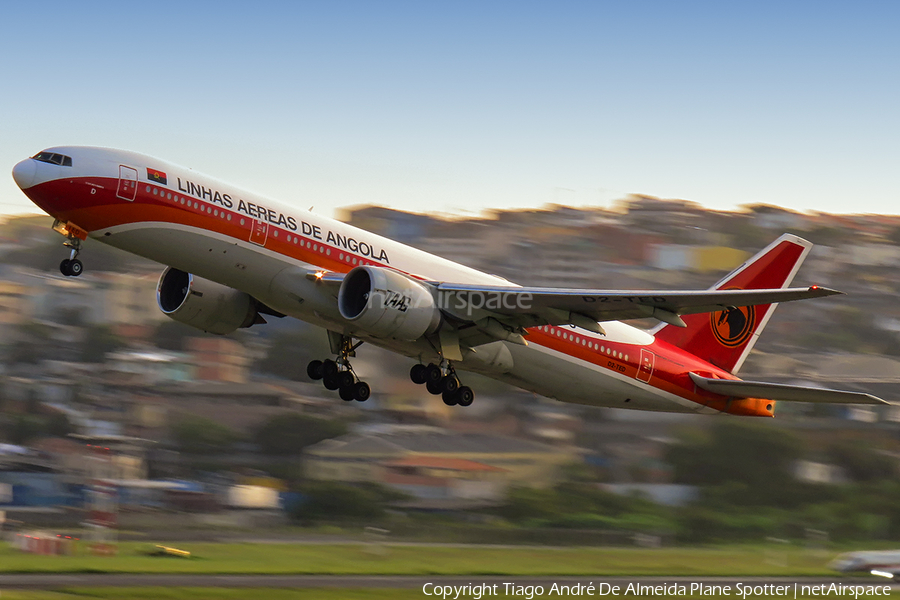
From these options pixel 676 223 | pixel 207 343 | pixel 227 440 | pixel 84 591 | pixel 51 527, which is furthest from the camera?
pixel 676 223

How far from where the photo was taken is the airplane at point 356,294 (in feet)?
78.7

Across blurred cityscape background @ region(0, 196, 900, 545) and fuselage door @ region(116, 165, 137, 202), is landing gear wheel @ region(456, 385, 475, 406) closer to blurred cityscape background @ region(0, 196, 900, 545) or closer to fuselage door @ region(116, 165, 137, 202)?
fuselage door @ region(116, 165, 137, 202)

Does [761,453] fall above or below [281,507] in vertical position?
above

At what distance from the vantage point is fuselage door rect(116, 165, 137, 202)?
78.6 ft

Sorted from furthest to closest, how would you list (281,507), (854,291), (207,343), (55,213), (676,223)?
1. (676,223)
2. (854,291)
3. (207,343)
4. (281,507)
5. (55,213)

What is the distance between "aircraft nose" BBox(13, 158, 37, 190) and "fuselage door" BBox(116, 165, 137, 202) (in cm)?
183

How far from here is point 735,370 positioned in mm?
34188

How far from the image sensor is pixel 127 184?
78.8 feet

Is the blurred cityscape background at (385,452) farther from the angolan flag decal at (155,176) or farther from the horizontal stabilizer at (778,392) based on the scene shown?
the angolan flag decal at (155,176)

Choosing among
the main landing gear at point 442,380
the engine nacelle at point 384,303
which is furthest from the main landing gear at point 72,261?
the main landing gear at point 442,380

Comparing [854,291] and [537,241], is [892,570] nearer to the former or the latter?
[854,291]

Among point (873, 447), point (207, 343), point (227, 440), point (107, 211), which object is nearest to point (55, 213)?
point (107, 211)

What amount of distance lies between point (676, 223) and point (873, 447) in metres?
101

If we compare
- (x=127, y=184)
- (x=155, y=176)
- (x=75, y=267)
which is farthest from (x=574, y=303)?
(x=75, y=267)
